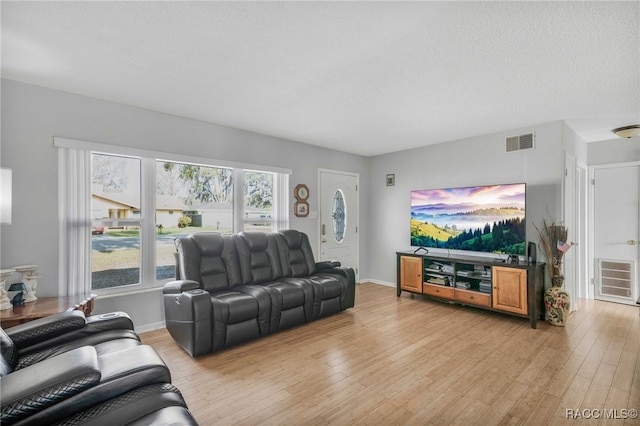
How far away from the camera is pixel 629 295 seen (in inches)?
169

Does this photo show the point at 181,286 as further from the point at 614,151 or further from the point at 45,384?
the point at 614,151

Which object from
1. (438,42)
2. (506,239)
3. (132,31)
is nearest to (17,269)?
(132,31)

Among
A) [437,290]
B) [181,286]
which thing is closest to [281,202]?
[181,286]

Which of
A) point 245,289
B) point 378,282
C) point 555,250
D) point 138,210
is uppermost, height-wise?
point 138,210

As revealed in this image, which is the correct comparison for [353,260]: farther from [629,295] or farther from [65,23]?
[65,23]

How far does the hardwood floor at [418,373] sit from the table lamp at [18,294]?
112cm

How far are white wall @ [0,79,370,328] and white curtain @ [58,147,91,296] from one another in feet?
0.17

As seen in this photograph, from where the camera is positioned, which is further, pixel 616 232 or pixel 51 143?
pixel 616 232

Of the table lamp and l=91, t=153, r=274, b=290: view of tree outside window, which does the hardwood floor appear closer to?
l=91, t=153, r=274, b=290: view of tree outside window

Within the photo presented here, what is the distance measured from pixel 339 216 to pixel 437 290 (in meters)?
2.10

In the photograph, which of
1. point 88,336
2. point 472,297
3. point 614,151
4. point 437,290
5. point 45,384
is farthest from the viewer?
point 614,151

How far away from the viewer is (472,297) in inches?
157

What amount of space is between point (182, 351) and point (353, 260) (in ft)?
11.5

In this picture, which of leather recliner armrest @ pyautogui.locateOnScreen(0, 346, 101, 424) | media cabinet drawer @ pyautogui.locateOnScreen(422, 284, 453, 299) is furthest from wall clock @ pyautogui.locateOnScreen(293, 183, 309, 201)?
leather recliner armrest @ pyautogui.locateOnScreen(0, 346, 101, 424)
